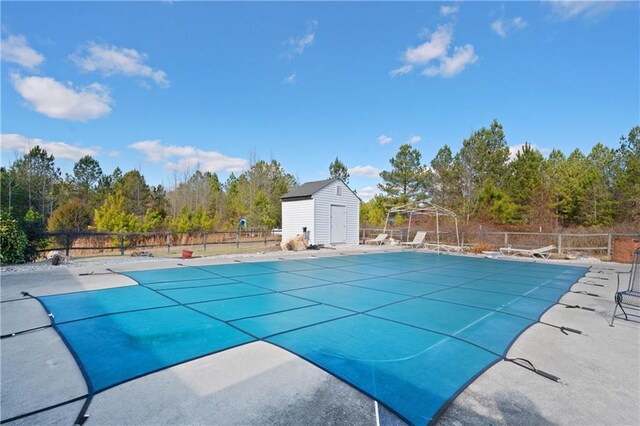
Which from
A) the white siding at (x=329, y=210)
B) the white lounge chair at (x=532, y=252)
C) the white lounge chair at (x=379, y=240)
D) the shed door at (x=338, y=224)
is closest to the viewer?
the white lounge chair at (x=532, y=252)

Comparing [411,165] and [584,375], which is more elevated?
[411,165]

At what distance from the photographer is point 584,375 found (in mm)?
2623

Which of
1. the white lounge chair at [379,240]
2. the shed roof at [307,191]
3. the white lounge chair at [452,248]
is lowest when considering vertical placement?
the white lounge chair at [452,248]

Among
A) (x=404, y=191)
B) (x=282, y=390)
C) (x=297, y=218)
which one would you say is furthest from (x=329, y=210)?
(x=282, y=390)

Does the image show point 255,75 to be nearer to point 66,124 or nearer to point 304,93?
point 304,93

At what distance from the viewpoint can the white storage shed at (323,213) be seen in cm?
1563

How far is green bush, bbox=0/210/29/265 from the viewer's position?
24.4 ft

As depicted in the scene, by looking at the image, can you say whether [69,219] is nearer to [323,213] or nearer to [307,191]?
[307,191]

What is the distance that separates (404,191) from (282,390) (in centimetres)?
2438

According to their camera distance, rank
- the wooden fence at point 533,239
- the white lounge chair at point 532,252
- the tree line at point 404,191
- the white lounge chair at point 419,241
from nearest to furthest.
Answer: the white lounge chair at point 532,252 → the wooden fence at point 533,239 → the white lounge chair at point 419,241 → the tree line at point 404,191

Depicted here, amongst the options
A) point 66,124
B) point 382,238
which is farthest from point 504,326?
point 66,124

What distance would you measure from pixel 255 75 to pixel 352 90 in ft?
17.8

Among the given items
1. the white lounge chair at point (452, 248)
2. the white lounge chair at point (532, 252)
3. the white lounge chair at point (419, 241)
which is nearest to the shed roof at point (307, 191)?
the white lounge chair at point (419, 241)

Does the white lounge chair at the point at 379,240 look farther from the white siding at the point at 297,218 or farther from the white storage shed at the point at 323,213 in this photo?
the white siding at the point at 297,218
